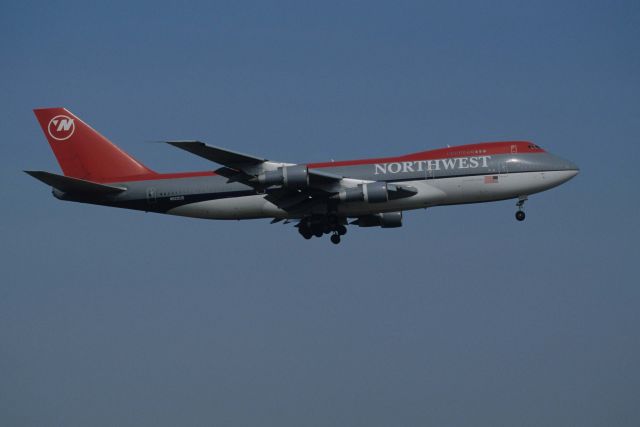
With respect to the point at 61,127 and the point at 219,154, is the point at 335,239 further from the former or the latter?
the point at 61,127

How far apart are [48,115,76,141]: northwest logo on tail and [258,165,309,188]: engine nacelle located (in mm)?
15244

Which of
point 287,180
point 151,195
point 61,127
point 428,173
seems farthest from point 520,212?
point 61,127

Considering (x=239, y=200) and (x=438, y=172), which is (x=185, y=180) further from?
(x=438, y=172)

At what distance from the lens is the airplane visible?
56.2 m

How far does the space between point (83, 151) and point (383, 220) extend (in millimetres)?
18929

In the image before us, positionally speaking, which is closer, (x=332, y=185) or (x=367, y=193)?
(x=367, y=193)

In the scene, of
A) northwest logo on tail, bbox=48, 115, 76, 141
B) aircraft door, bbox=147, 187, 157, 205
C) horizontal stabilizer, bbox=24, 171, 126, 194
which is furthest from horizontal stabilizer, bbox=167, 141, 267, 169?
northwest logo on tail, bbox=48, 115, 76, 141

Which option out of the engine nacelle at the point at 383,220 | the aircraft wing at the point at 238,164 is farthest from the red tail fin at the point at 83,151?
the engine nacelle at the point at 383,220

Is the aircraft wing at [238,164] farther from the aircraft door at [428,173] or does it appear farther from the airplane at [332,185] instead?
the aircraft door at [428,173]

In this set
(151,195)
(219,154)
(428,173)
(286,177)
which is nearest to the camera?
(219,154)

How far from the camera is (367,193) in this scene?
185ft

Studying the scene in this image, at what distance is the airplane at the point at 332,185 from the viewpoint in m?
56.2

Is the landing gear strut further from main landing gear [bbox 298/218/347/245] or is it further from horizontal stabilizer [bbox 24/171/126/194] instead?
horizontal stabilizer [bbox 24/171/126/194]

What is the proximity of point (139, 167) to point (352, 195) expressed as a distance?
14023 millimetres
